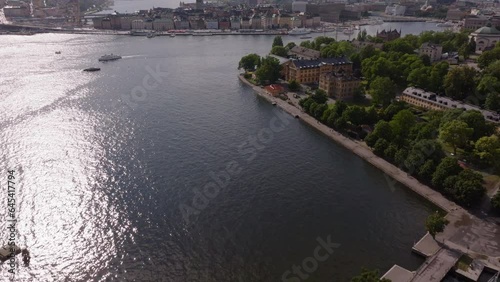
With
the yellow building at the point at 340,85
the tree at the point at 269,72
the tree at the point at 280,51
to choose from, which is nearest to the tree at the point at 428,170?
the yellow building at the point at 340,85

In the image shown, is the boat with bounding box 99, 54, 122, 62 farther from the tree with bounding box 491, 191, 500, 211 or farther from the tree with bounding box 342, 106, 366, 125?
the tree with bounding box 491, 191, 500, 211

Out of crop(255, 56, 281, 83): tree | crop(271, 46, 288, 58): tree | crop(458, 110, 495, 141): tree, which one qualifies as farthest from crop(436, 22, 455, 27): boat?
crop(458, 110, 495, 141): tree

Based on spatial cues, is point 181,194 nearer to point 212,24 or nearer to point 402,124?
point 402,124

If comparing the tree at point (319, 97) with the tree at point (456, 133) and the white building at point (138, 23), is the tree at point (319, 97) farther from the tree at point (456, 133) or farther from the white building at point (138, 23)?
the white building at point (138, 23)

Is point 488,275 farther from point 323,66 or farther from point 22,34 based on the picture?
point 22,34

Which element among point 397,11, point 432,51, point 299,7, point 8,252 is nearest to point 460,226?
point 8,252

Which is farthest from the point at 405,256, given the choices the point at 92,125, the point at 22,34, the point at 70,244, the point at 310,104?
the point at 22,34
